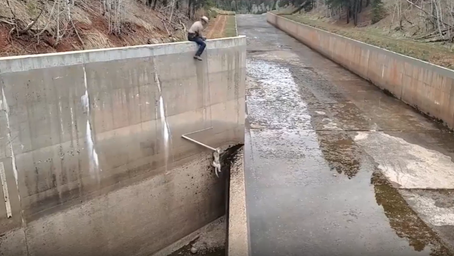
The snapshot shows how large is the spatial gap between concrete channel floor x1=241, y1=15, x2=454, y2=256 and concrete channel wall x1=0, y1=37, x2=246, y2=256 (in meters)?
1.41

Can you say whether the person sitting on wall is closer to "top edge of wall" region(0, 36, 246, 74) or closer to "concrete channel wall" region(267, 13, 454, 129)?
"top edge of wall" region(0, 36, 246, 74)

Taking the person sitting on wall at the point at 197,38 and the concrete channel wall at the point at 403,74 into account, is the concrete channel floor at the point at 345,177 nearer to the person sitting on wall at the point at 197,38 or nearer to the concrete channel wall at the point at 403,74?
the concrete channel wall at the point at 403,74

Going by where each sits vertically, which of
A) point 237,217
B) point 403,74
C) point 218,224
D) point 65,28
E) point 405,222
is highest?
point 65,28

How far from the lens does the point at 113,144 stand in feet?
22.8

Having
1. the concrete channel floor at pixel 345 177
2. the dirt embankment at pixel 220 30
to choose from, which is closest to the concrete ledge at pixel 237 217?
the concrete channel floor at pixel 345 177

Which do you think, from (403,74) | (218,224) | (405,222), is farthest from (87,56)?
(403,74)

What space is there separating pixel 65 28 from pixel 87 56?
2.85 metres

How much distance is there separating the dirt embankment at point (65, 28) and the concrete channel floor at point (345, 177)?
4.17m

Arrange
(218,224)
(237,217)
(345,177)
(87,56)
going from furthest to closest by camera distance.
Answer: (218,224) → (345,177) → (237,217) → (87,56)

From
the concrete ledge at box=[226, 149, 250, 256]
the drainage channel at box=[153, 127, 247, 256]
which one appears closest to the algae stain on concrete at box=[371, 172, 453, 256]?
the concrete ledge at box=[226, 149, 250, 256]

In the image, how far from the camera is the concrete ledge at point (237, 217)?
6.20 m

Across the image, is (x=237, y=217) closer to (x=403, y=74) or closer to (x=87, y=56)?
(x=87, y=56)

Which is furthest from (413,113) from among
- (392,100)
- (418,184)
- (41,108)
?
(41,108)

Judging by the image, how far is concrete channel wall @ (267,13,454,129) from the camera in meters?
11.9
